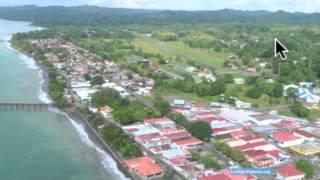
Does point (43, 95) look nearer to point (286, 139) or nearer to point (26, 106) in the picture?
point (26, 106)

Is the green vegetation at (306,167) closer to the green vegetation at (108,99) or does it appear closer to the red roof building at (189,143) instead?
the red roof building at (189,143)

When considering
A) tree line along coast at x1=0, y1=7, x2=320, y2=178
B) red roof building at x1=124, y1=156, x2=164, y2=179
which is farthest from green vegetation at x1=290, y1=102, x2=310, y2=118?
red roof building at x1=124, y1=156, x2=164, y2=179

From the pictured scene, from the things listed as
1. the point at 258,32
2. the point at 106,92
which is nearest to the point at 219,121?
the point at 106,92

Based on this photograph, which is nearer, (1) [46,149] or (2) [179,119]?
(1) [46,149]

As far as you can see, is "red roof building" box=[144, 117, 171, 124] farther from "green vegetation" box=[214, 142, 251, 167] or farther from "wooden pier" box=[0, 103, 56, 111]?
"wooden pier" box=[0, 103, 56, 111]

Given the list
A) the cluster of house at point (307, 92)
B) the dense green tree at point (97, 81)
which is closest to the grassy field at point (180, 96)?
the dense green tree at point (97, 81)

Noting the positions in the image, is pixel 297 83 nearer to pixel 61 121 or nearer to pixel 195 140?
pixel 195 140

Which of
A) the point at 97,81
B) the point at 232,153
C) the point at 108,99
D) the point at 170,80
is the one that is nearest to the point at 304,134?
the point at 232,153
